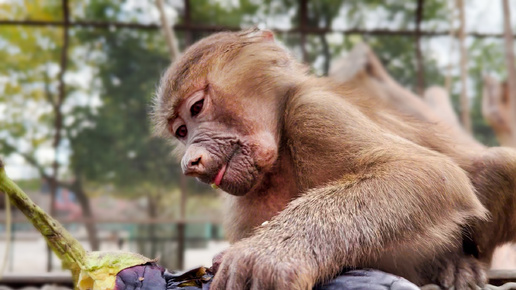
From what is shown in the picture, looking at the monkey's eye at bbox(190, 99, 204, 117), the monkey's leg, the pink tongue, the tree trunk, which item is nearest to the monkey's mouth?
the pink tongue

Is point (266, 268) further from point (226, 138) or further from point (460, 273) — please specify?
point (460, 273)

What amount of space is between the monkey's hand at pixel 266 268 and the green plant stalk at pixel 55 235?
0.52m

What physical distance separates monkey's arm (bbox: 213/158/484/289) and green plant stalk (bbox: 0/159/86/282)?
53 centimetres

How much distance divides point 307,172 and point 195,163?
0.57 meters

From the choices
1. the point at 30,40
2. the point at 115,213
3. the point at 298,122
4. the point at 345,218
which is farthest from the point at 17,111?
the point at 345,218

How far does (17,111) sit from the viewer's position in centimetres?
848

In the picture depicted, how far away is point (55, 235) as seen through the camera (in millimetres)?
1895

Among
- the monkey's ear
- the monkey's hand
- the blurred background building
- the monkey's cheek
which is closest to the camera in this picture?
the monkey's hand

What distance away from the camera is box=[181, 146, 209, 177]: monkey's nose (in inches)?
96.6

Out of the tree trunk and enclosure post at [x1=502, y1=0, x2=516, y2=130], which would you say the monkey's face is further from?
the tree trunk

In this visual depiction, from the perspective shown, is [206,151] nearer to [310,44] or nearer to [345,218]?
[345,218]

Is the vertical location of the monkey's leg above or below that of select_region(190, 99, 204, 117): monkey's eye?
below

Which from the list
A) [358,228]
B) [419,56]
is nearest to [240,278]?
[358,228]

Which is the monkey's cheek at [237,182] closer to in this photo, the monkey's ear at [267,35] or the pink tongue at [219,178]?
the pink tongue at [219,178]
